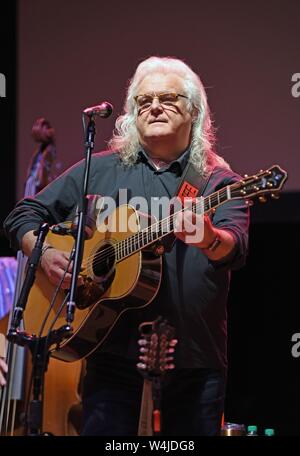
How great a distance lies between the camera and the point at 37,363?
2842 mm

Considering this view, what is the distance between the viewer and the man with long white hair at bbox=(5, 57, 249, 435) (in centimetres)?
308

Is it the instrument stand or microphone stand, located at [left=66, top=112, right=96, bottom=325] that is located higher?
microphone stand, located at [left=66, top=112, right=96, bottom=325]

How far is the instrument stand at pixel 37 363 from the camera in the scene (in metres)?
2.75

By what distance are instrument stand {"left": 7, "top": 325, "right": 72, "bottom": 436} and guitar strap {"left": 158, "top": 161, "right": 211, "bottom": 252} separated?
579mm

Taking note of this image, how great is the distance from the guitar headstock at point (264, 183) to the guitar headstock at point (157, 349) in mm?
573

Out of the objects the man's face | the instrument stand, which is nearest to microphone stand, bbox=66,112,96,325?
the instrument stand

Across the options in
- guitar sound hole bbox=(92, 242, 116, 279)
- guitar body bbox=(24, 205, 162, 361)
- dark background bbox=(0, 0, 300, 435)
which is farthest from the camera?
dark background bbox=(0, 0, 300, 435)

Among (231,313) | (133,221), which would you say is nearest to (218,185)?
(133,221)

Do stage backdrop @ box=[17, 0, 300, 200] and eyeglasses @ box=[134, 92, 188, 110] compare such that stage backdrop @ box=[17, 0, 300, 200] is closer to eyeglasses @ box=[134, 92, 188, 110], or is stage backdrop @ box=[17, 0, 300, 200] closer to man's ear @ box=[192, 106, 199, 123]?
man's ear @ box=[192, 106, 199, 123]

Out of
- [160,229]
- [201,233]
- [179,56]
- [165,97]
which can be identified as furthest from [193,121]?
[179,56]

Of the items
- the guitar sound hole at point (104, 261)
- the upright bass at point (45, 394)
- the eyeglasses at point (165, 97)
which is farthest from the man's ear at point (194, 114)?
the upright bass at point (45, 394)

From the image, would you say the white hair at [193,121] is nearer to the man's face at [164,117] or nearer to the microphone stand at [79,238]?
the man's face at [164,117]

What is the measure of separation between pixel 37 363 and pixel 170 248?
0.71 meters
